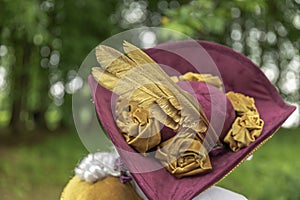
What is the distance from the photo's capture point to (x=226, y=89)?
1.44 m

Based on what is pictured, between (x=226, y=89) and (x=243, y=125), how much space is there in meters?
0.18

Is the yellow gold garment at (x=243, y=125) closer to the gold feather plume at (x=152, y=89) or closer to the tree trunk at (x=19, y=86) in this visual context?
the gold feather plume at (x=152, y=89)

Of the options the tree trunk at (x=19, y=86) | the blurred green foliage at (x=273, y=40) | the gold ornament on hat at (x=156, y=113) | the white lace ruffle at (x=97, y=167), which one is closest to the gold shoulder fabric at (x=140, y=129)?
the gold ornament on hat at (x=156, y=113)

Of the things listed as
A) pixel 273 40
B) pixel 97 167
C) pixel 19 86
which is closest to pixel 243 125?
pixel 97 167

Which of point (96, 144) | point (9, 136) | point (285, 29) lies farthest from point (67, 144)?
point (96, 144)

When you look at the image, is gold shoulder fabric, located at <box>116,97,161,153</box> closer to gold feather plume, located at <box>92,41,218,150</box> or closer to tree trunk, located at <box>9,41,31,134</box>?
gold feather plume, located at <box>92,41,218,150</box>

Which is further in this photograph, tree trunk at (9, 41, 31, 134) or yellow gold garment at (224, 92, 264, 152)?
tree trunk at (9, 41, 31, 134)

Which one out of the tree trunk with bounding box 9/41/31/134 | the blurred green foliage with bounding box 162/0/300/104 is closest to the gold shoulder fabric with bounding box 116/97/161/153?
the blurred green foliage with bounding box 162/0/300/104

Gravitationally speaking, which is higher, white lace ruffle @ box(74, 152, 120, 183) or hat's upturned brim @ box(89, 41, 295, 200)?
hat's upturned brim @ box(89, 41, 295, 200)

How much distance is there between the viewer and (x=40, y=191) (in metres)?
3.53

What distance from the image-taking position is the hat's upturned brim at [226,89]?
1.16 m

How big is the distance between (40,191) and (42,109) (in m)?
1.88

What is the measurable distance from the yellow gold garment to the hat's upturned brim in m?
0.02

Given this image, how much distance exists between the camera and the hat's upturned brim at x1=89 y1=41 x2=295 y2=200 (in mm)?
1158
